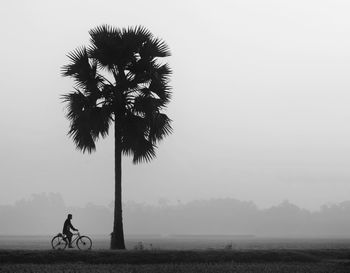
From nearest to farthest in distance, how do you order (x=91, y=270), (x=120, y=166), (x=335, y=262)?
(x=91, y=270) → (x=335, y=262) → (x=120, y=166)

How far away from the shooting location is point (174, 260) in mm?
24438

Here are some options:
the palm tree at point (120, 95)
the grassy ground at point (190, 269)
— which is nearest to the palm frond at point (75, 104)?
the palm tree at point (120, 95)

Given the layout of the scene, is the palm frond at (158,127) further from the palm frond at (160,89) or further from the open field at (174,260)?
the open field at (174,260)

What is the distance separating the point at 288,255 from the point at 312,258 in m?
1.05

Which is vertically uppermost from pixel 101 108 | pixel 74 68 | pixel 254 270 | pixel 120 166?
pixel 74 68

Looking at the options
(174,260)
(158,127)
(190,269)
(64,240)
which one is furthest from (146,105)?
(190,269)

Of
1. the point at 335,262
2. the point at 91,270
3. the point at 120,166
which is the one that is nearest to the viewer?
the point at 91,270

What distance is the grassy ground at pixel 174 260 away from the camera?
2131cm

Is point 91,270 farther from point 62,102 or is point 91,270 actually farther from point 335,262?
point 62,102

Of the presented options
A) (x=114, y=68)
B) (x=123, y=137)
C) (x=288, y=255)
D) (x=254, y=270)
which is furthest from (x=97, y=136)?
(x=254, y=270)

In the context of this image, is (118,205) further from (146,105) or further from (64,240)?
(146,105)

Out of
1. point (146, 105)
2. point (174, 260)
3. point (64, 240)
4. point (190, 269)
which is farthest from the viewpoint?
point (146, 105)

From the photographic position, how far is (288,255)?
25.6 metres

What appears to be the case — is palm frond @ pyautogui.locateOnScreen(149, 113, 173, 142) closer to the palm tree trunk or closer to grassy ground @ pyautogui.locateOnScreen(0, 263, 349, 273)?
the palm tree trunk
